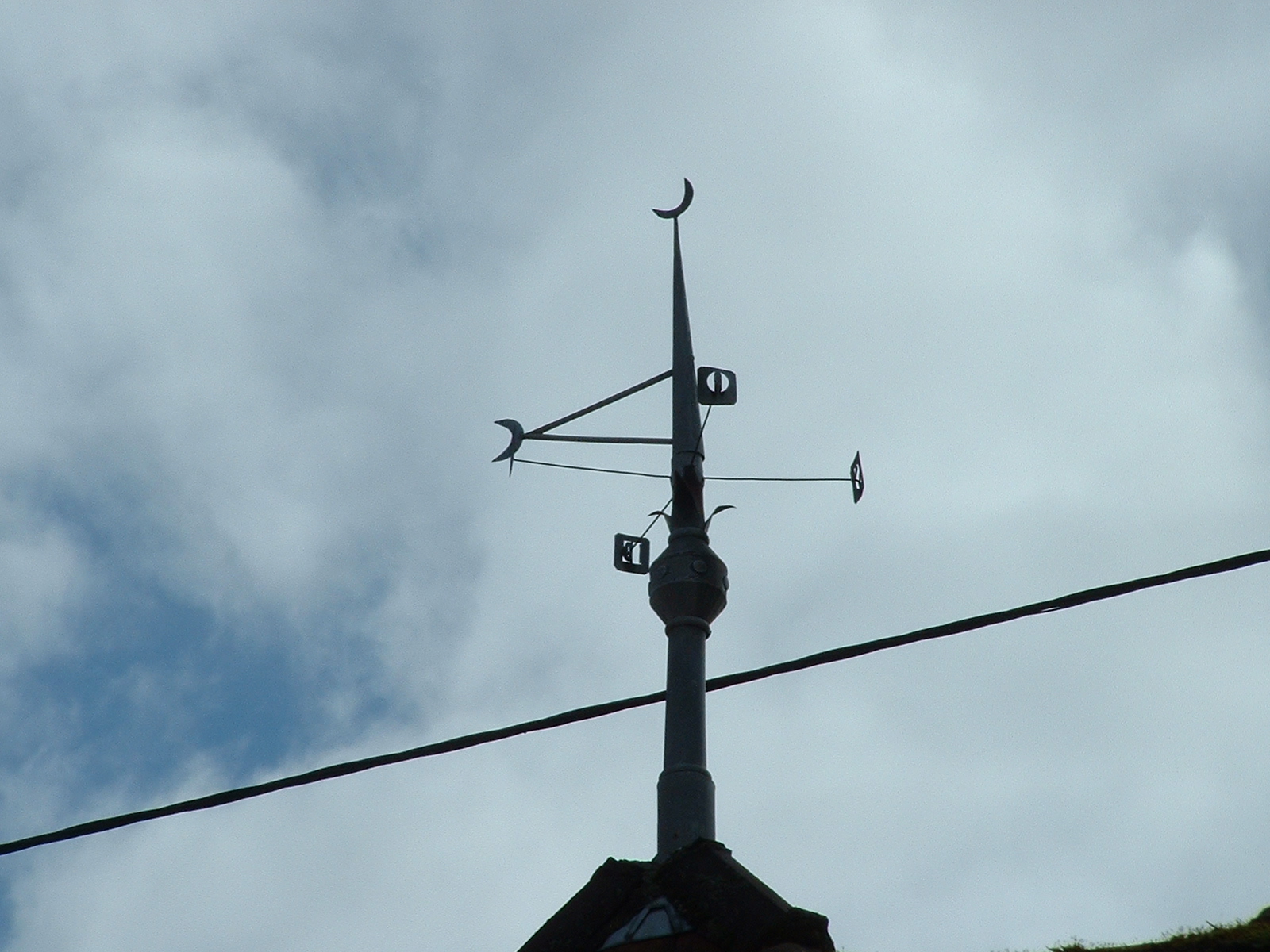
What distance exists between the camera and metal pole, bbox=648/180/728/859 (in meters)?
5.02

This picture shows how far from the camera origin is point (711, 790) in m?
5.10

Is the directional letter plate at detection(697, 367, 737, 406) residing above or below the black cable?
above

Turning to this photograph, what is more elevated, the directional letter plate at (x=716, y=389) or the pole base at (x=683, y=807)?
the directional letter plate at (x=716, y=389)

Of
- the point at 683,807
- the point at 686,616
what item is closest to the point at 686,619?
the point at 686,616

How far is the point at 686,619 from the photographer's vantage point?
552 centimetres

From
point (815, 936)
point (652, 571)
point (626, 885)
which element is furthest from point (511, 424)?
point (815, 936)

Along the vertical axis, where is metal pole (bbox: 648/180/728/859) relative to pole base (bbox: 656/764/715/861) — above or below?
above

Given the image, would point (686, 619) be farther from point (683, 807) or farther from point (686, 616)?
point (683, 807)

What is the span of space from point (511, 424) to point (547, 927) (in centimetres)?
367

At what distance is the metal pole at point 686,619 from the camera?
5.02 m

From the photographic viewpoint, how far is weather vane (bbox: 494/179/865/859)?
5.04 metres

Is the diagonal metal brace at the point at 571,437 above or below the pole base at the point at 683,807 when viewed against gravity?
above

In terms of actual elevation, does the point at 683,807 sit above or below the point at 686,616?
below

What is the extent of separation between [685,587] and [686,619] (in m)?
0.12
